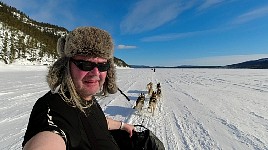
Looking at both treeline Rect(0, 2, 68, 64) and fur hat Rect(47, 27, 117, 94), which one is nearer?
fur hat Rect(47, 27, 117, 94)

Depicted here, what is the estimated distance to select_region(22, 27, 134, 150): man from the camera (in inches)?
52.2

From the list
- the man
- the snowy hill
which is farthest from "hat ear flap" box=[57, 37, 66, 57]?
the snowy hill

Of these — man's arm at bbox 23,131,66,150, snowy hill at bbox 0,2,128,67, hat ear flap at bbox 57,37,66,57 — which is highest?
snowy hill at bbox 0,2,128,67

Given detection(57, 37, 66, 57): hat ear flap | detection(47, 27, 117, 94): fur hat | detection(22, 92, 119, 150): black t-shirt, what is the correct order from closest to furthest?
detection(22, 92, 119, 150): black t-shirt, detection(47, 27, 117, 94): fur hat, detection(57, 37, 66, 57): hat ear flap

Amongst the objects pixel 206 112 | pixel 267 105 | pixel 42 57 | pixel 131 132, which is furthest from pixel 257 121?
pixel 42 57

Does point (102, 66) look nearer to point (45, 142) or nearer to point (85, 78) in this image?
point (85, 78)

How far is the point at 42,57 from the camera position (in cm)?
6912

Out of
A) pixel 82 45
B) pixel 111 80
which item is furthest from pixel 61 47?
pixel 111 80

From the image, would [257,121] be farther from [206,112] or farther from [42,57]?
[42,57]

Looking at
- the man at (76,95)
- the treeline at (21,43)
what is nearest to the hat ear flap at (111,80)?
the man at (76,95)

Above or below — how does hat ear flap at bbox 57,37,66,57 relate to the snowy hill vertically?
below

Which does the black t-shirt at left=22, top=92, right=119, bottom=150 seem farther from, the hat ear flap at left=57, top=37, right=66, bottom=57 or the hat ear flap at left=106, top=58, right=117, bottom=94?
the hat ear flap at left=106, top=58, right=117, bottom=94

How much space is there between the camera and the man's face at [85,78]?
1.69 meters

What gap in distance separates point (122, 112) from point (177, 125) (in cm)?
186
